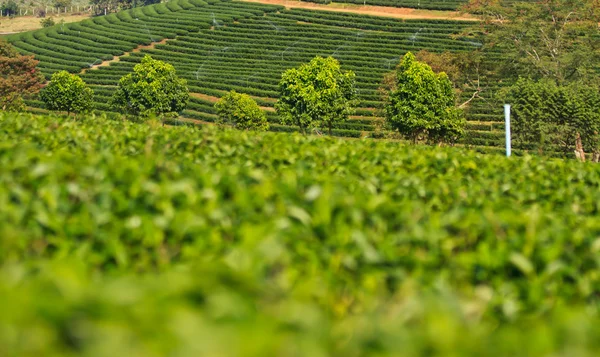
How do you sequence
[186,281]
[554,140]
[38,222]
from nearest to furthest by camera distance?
[186,281]
[38,222]
[554,140]

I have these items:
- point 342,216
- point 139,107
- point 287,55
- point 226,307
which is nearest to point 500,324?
point 342,216

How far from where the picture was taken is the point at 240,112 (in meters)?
43.4

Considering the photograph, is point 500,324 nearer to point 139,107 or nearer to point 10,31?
point 139,107

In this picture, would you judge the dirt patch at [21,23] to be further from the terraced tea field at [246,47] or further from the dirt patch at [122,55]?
the dirt patch at [122,55]

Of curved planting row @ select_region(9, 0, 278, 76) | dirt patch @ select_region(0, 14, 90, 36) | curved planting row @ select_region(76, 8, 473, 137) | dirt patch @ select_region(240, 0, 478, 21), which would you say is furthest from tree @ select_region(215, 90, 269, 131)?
dirt patch @ select_region(0, 14, 90, 36)

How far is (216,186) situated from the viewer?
5402mm

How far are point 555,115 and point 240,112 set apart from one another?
57.8 ft

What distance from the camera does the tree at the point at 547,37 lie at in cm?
4825

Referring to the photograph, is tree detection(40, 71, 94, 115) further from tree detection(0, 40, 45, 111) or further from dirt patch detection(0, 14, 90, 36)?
dirt patch detection(0, 14, 90, 36)

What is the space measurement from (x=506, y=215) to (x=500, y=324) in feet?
4.22

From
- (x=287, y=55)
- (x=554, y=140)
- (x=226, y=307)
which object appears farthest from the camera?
(x=287, y=55)

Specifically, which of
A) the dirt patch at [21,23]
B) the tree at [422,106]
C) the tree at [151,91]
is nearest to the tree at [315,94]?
the tree at [422,106]

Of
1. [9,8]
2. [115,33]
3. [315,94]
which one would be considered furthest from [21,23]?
[315,94]

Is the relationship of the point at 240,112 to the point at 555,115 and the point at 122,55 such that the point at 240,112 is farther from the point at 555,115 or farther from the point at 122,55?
the point at 122,55
